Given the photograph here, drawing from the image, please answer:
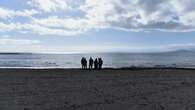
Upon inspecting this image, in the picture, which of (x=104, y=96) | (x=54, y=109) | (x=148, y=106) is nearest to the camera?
(x=54, y=109)

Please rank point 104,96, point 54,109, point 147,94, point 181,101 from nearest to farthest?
point 54,109 < point 181,101 < point 104,96 < point 147,94

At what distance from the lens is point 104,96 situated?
56.1 feet

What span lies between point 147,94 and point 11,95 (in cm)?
670

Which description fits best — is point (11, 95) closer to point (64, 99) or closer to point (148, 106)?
point (64, 99)

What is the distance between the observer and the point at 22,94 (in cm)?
1780

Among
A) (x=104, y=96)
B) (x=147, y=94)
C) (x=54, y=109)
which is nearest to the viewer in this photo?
(x=54, y=109)

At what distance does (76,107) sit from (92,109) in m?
0.68

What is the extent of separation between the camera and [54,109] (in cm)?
1330

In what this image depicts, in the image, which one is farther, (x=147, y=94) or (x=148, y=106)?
(x=147, y=94)

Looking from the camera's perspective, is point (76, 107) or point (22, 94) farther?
point (22, 94)

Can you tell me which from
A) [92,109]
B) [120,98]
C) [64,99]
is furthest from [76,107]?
[120,98]

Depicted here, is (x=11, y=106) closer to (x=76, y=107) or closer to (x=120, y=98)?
(x=76, y=107)

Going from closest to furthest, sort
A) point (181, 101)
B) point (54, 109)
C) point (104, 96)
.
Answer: point (54, 109)
point (181, 101)
point (104, 96)

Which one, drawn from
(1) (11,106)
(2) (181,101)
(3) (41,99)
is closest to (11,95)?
(3) (41,99)
